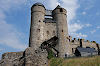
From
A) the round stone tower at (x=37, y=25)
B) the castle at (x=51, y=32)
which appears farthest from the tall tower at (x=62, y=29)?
the round stone tower at (x=37, y=25)

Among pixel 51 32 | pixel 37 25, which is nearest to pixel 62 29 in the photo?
pixel 51 32

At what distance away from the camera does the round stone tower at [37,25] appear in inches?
1046

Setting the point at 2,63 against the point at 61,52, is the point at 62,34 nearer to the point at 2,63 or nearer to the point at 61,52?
the point at 61,52

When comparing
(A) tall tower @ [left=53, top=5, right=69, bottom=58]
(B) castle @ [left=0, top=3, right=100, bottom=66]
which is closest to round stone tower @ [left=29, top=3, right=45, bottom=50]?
(B) castle @ [left=0, top=3, right=100, bottom=66]

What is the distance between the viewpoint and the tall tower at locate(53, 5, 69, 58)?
26.5m

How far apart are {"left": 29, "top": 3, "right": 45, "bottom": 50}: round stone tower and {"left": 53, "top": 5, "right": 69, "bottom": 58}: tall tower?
12.7 ft

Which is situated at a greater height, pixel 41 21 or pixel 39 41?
pixel 41 21

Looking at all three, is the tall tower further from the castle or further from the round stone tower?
the round stone tower

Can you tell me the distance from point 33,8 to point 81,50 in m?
17.7

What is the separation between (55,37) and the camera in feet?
90.5

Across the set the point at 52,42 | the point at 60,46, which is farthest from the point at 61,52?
the point at 52,42

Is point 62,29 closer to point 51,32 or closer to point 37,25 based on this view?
point 51,32

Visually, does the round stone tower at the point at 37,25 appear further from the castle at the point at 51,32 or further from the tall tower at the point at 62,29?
the tall tower at the point at 62,29

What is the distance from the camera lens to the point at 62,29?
92.7 feet
